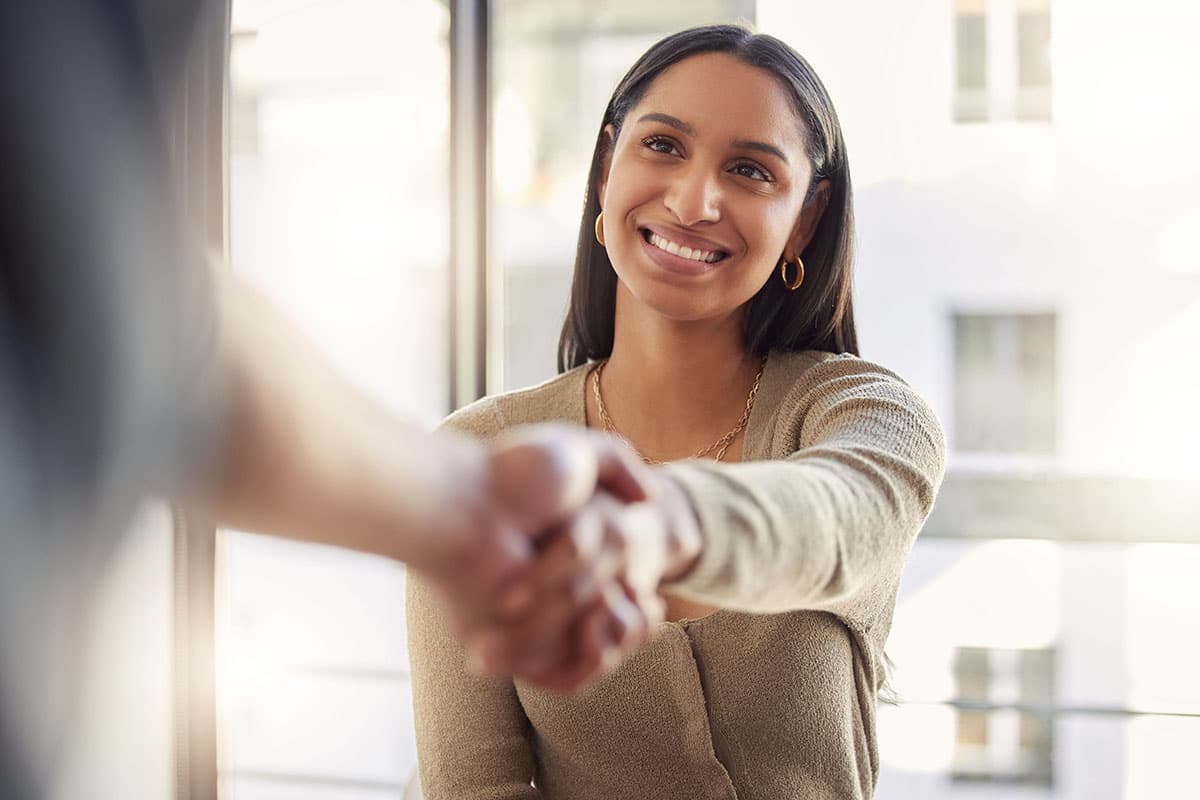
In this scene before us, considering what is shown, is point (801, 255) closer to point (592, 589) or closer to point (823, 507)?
point (823, 507)

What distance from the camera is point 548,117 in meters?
2.72

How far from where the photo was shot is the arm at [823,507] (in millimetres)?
766

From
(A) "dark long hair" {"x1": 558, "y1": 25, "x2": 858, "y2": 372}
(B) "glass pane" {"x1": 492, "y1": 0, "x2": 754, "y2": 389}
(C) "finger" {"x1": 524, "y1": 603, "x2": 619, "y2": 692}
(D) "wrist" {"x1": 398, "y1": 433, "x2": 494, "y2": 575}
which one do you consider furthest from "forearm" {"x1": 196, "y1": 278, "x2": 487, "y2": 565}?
(B) "glass pane" {"x1": 492, "y1": 0, "x2": 754, "y2": 389}

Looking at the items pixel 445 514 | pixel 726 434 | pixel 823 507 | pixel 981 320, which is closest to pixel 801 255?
pixel 726 434

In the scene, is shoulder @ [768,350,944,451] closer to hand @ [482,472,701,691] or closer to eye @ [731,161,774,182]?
eye @ [731,161,774,182]

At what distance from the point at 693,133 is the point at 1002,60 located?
1.37 meters

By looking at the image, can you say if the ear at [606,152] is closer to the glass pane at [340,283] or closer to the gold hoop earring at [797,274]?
the gold hoop earring at [797,274]

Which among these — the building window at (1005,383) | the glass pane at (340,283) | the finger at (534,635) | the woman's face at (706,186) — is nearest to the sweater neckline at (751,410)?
the woman's face at (706,186)

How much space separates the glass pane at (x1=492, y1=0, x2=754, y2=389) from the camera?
267 cm

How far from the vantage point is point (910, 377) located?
248 centimetres

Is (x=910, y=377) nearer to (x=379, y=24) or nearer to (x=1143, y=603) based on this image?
(x=1143, y=603)

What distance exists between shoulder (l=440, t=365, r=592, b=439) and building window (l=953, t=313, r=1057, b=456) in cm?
124

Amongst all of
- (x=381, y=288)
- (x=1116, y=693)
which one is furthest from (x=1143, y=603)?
(x=381, y=288)

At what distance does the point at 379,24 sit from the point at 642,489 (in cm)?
222
